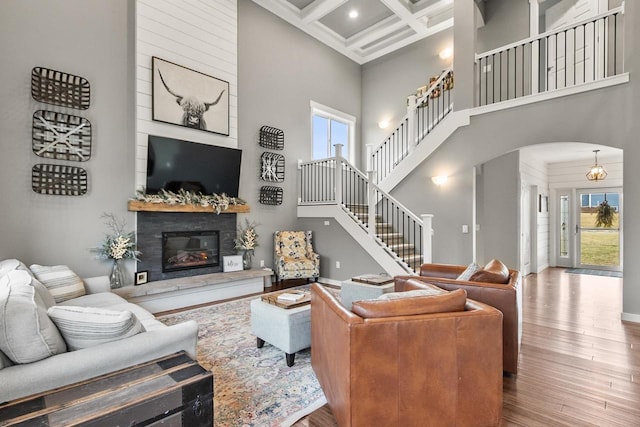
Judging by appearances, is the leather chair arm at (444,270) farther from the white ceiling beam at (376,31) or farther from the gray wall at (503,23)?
the white ceiling beam at (376,31)

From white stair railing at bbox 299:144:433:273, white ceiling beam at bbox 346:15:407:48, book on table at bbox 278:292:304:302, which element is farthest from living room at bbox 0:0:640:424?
book on table at bbox 278:292:304:302

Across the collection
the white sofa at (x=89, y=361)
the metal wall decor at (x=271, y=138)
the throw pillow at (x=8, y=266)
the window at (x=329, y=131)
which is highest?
the window at (x=329, y=131)

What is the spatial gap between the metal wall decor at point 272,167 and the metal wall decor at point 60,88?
2.85 meters

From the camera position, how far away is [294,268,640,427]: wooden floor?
2074 millimetres

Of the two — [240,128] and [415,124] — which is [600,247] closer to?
[415,124]

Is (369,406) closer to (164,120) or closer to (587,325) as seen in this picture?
(587,325)

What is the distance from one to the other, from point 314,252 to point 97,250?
361 centimetres

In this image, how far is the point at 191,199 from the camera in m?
4.91

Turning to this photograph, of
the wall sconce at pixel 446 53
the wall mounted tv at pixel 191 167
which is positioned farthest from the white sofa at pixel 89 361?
the wall sconce at pixel 446 53

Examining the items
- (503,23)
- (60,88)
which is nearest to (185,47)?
(60,88)

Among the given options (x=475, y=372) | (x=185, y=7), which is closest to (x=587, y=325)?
(x=475, y=372)

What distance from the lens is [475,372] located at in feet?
5.85

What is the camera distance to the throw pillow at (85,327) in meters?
1.65

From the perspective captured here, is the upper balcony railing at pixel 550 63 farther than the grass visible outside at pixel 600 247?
No
